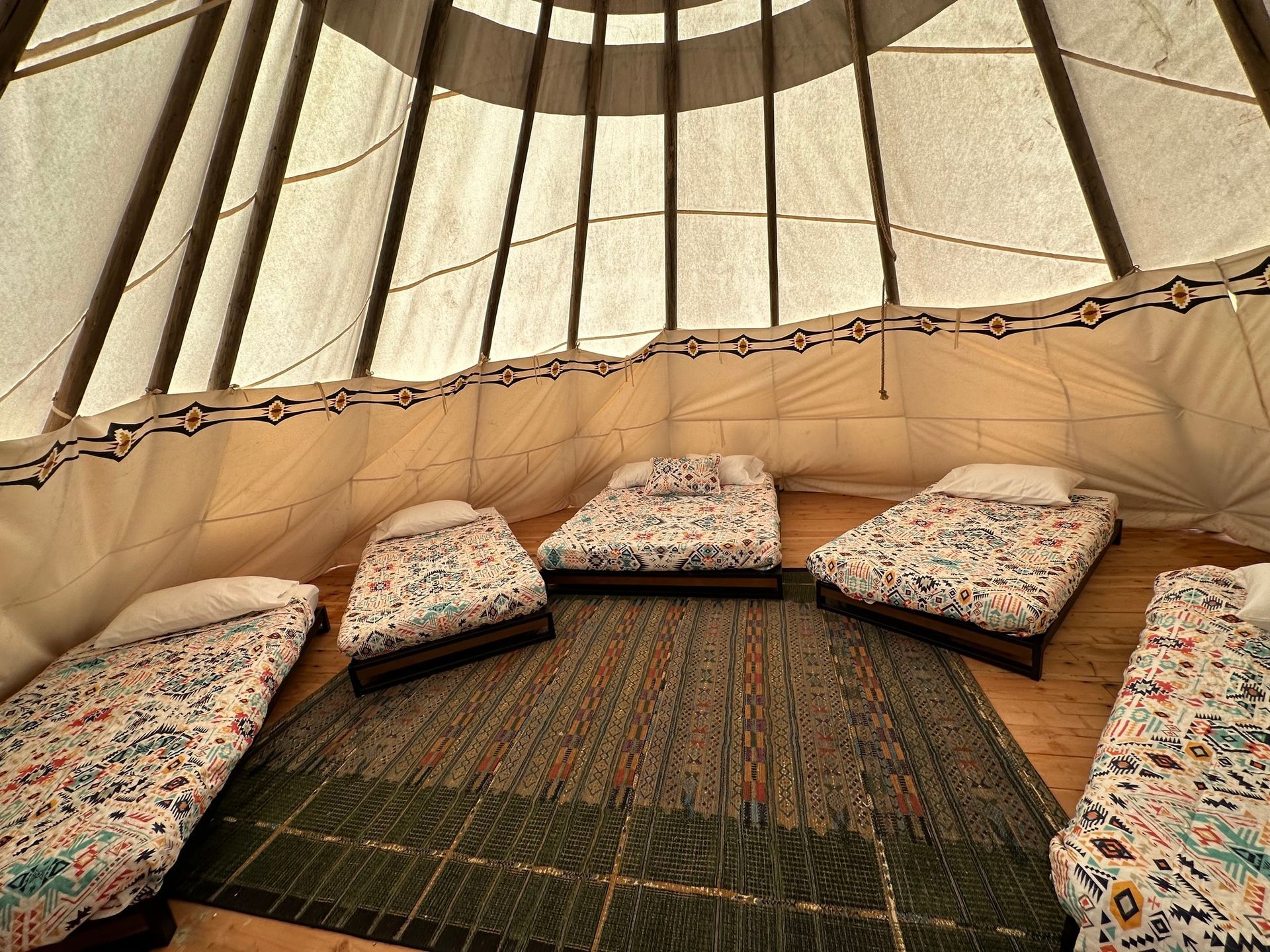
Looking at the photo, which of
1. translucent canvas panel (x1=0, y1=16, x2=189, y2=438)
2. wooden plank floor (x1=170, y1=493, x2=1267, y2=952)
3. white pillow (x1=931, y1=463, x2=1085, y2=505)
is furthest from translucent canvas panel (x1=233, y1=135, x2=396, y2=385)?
white pillow (x1=931, y1=463, x2=1085, y2=505)

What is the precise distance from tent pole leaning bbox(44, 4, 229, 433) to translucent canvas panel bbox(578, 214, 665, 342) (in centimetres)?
246

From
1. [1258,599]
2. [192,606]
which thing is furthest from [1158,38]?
[192,606]

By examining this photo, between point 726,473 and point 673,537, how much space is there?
1.24 meters

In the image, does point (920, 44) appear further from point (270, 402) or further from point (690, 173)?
point (270, 402)

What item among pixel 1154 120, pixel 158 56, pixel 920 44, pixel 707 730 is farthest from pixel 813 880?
pixel 920 44

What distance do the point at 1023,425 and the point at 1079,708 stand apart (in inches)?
93.5

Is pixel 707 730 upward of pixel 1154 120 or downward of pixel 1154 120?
downward

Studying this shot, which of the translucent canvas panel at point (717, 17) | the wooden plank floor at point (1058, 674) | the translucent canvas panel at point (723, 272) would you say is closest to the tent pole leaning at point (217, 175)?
the wooden plank floor at point (1058, 674)

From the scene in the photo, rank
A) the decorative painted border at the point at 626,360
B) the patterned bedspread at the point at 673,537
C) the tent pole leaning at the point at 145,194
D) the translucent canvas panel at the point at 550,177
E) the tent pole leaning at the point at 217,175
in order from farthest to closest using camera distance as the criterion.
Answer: the translucent canvas panel at the point at 550,177, the patterned bedspread at the point at 673,537, the decorative painted border at the point at 626,360, the tent pole leaning at the point at 217,175, the tent pole leaning at the point at 145,194

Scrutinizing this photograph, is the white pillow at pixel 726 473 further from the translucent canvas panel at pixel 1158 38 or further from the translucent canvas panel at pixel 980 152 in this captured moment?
the translucent canvas panel at pixel 1158 38

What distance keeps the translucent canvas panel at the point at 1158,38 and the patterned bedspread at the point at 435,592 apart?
11.8ft

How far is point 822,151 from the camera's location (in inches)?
149

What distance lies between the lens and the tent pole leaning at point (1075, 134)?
109 inches

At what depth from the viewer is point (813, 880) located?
165 cm
